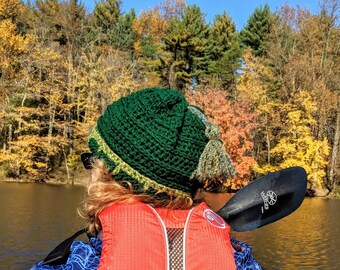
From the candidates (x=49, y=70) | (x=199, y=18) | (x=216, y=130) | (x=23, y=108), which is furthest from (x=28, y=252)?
(x=199, y=18)

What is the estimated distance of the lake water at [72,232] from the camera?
38.3 ft

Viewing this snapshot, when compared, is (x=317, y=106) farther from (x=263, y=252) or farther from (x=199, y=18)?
(x=263, y=252)

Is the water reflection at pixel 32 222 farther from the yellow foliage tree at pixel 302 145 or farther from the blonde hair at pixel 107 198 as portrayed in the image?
the yellow foliage tree at pixel 302 145

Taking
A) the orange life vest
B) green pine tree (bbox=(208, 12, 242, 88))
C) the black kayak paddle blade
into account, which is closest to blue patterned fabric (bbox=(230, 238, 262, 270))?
the orange life vest

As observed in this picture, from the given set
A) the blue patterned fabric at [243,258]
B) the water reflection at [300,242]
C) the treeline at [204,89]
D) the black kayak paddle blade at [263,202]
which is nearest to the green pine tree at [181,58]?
the treeline at [204,89]

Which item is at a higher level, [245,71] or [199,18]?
[199,18]

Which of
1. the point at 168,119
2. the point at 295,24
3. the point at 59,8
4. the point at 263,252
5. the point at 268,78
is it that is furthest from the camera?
the point at 59,8

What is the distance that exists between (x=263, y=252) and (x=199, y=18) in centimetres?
2849

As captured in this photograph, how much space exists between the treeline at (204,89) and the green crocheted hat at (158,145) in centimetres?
2783

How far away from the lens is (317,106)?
31391mm

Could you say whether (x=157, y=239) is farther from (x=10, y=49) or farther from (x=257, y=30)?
(x=257, y=30)

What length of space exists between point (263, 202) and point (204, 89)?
31.8 metres

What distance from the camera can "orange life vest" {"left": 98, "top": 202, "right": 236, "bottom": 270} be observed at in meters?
1.01

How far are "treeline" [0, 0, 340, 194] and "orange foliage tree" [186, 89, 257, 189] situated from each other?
0.07 m
